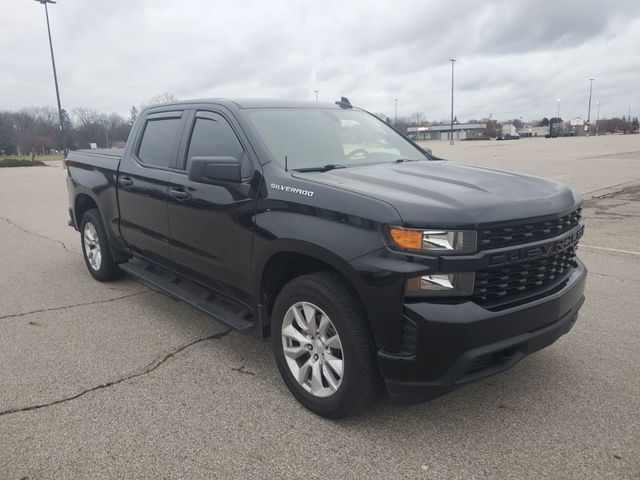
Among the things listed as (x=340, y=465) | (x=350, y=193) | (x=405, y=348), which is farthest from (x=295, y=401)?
(x=350, y=193)

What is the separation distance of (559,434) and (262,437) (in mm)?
1610

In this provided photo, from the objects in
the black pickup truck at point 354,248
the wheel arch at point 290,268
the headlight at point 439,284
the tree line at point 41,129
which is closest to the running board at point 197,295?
the black pickup truck at point 354,248

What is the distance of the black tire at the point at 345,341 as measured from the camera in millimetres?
2732

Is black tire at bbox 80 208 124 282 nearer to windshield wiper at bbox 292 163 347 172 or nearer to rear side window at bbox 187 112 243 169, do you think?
rear side window at bbox 187 112 243 169

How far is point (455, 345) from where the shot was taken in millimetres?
2516

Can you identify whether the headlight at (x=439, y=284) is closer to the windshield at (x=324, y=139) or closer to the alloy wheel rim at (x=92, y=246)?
the windshield at (x=324, y=139)

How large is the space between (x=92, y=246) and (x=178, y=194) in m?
2.39

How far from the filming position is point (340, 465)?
2623 mm

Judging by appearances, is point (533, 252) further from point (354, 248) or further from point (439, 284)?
point (354, 248)

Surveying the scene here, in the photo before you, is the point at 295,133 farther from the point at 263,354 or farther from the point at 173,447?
the point at 173,447

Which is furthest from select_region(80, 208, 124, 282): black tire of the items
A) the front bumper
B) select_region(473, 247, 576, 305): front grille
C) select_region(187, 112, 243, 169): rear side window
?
select_region(473, 247, 576, 305): front grille

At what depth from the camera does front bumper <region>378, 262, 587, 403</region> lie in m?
2.51

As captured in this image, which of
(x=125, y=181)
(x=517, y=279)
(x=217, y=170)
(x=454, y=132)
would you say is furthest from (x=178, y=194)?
(x=454, y=132)

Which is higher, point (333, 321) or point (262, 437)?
point (333, 321)
